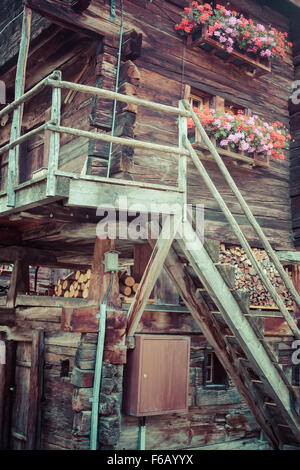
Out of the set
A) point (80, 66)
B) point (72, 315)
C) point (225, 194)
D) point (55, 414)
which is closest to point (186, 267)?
point (72, 315)

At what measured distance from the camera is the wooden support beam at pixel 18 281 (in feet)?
26.7

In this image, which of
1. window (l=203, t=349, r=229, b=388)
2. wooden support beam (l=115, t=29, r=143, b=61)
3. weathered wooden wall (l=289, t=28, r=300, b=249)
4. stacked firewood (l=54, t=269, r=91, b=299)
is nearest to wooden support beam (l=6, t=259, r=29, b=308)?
stacked firewood (l=54, t=269, r=91, b=299)

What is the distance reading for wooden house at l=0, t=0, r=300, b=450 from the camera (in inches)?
227

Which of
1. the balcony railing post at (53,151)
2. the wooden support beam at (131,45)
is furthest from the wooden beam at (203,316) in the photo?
the wooden support beam at (131,45)

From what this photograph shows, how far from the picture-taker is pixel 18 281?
814cm

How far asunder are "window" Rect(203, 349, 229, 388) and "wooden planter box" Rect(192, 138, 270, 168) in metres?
2.98

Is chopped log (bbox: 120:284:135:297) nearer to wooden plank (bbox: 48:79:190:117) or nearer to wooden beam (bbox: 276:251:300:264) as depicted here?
wooden plank (bbox: 48:79:190:117)

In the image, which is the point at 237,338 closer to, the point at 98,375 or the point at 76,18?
the point at 98,375

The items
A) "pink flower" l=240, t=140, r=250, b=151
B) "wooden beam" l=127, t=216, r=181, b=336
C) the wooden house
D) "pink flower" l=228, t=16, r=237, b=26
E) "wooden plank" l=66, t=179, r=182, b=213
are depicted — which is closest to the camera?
"wooden plank" l=66, t=179, r=182, b=213

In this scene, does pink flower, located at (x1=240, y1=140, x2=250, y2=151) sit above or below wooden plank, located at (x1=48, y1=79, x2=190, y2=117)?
above

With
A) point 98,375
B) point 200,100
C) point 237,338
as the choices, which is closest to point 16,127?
point 98,375

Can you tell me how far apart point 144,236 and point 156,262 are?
56cm

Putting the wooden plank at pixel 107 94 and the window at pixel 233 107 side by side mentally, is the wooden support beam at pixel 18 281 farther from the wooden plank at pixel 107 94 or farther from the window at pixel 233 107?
the window at pixel 233 107

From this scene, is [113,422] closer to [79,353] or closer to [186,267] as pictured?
[79,353]
